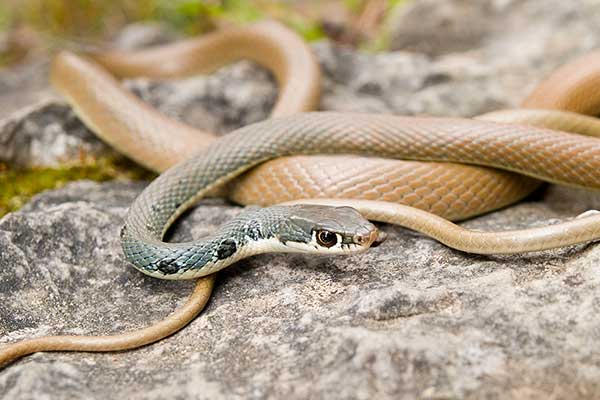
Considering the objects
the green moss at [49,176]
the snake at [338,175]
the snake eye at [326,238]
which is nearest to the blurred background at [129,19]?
the snake at [338,175]

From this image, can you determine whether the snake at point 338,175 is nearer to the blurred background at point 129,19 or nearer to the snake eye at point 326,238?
the snake eye at point 326,238

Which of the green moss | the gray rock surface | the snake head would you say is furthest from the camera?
the green moss

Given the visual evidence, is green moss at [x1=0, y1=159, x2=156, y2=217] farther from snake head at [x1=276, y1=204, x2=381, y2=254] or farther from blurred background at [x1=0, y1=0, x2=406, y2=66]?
blurred background at [x1=0, y1=0, x2=406, y2=66]

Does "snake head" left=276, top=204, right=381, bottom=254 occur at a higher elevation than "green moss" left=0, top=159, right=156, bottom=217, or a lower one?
higher

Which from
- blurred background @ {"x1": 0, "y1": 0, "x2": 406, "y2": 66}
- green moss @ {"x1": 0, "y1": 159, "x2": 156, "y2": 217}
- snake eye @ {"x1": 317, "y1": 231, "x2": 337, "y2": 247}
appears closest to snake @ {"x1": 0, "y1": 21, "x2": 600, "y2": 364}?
snake eye @ {"x1": 317, "y1": 231, "x2": 337, "y2": 247}

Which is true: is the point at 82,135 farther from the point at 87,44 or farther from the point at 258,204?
the point at 87,44

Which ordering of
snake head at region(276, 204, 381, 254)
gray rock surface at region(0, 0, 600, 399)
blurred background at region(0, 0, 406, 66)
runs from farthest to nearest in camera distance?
blurred background at region(0, 0, 406, 66), snake head at region(276, 204, 381, 254), gray rock surface at region(0, 0, 600, 399)

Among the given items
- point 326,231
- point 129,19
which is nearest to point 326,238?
point 326,231
